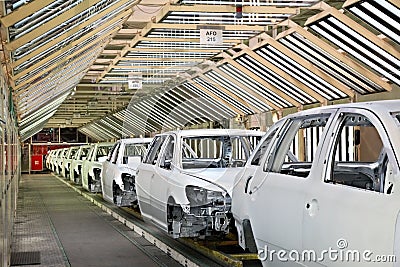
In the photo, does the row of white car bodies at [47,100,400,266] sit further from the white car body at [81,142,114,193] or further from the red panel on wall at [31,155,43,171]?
the red panel on wall at [31,155,43,171]

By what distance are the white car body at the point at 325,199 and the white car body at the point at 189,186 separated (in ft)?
6.62

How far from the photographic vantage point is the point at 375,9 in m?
12.2

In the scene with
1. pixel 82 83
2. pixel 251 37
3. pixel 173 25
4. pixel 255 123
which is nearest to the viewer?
pixel 173 25

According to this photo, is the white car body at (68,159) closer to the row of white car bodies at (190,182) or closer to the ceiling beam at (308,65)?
the ceiling beam at (308,65)

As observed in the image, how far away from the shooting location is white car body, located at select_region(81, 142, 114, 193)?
758 inches

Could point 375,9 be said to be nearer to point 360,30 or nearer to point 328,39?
point 360,30

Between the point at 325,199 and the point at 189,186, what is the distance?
14.4ft

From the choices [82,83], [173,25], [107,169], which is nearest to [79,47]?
[173,25]

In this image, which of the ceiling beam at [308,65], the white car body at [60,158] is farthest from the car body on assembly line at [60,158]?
the ceiling beam at [308,65]

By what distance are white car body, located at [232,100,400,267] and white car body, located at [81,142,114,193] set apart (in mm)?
13211

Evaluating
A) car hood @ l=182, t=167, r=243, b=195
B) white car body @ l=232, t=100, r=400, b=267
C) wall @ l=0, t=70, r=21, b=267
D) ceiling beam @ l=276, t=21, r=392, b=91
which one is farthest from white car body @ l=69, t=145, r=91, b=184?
white car body @ l=232, t=100, r=400, b=267

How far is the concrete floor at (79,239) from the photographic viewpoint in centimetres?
874

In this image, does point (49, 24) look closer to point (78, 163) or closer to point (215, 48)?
point (215, 48)

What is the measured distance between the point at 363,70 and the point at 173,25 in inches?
172
